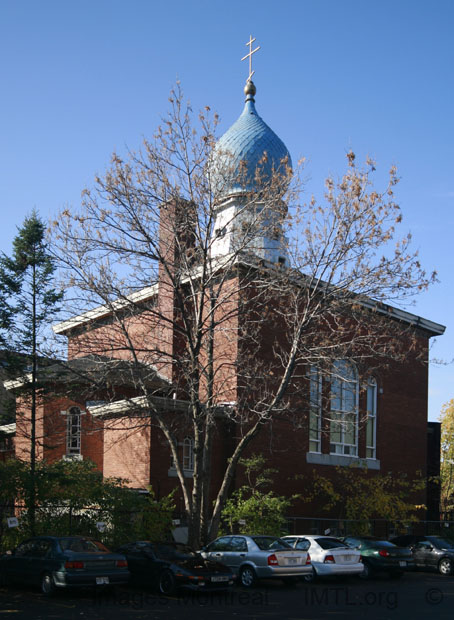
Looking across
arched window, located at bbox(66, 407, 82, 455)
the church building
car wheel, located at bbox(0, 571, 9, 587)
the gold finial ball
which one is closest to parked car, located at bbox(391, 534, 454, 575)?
the church building

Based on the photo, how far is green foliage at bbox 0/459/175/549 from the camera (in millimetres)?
21625

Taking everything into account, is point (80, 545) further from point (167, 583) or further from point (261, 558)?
point (261, 558)

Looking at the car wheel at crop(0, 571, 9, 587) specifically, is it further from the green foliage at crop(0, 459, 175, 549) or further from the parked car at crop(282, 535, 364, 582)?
the parked car at crop(282, 535, 364, 582)

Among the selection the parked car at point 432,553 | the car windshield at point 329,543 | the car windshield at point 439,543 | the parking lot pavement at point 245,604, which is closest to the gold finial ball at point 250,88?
the parked car at point 432,553

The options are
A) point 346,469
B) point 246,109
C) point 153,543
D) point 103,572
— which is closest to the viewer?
point 103,572

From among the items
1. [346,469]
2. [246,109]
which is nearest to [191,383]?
[346,469]

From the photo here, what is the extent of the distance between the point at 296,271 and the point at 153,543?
8.85 meters

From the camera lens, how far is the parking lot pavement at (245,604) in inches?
584

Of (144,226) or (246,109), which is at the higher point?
(246,109)

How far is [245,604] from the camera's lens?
16609 millimetres

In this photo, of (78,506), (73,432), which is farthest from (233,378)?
(78,506)

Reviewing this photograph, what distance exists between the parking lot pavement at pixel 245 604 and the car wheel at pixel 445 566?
6.75 m

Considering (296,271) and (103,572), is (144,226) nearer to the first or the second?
(296,271)

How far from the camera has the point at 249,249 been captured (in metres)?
22.8
